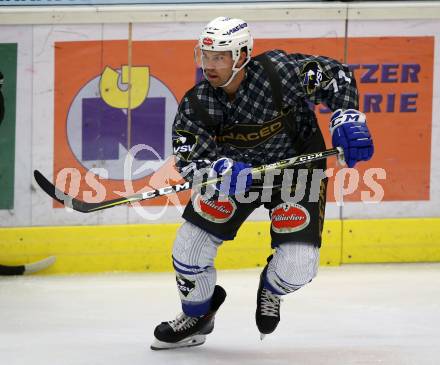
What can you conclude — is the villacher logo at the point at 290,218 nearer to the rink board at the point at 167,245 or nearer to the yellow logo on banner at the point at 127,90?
the rink board at the point at 167,245

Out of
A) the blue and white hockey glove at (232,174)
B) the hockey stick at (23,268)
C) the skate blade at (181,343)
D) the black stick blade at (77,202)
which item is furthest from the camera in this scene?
the hockey stick at (23,268)

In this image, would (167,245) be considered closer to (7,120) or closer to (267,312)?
(7,120)

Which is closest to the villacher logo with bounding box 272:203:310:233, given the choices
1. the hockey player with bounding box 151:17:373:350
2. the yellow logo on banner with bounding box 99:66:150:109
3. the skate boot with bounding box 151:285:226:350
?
A: the hockey player with bounding box 151:17:373:350

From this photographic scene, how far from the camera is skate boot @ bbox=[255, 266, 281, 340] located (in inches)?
162

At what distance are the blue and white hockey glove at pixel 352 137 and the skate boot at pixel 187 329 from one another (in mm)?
759

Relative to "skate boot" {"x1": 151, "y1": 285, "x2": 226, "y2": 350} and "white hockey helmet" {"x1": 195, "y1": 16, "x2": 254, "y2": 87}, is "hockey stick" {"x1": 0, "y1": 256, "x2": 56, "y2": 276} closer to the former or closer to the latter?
"skate boot" {"x1": 151, "y1": 285, "x2": 226, "y2": 350}

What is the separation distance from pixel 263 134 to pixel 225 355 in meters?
0.82

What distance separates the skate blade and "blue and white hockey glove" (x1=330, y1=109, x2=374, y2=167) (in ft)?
3.02

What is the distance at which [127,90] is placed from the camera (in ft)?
18.7

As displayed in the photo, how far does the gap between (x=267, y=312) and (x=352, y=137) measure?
27.9 inches

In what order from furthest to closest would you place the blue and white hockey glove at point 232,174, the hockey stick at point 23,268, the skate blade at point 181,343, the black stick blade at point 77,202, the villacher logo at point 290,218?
the hockey stick at point 23,268 < the skate blade at point 181,343 < the black stick blade at point 77,202 < the villacher logo at point 290,218 < the blue and white hockey glove at point 232,174

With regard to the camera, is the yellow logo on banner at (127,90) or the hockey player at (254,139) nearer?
the hockey player at (254,139)

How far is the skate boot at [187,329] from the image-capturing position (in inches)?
169

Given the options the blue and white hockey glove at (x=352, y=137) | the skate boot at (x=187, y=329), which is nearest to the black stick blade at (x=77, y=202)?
the skate boot at (x=187, y=329)
